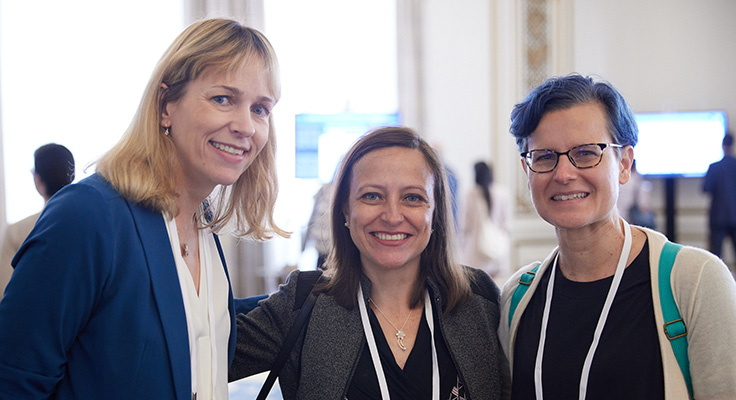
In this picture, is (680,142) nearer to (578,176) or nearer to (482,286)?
(482,286)

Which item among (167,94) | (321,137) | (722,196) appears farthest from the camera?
(722,196)

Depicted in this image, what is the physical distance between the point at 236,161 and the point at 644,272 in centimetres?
108

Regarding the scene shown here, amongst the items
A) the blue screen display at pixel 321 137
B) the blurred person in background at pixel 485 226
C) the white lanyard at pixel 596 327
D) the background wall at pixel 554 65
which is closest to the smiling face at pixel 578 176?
the white lanyard at pixel 596 327

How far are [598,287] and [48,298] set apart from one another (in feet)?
4.32

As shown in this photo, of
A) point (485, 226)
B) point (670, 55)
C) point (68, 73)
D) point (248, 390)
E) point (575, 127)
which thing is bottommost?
point (248, 390)

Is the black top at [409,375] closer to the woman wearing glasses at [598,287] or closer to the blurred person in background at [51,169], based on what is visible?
the woman wearing glasses at [598,287]

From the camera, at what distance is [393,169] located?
6.16 feet

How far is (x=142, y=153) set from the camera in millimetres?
1416

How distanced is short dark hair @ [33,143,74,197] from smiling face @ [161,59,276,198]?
161cm

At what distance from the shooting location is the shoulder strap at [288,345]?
173 centimetres

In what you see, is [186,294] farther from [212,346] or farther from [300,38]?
[300,38]

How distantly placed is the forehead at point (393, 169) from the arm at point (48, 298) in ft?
2.81

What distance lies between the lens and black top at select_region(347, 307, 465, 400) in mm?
1722

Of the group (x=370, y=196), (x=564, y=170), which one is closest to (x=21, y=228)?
(x=370, y=196)
